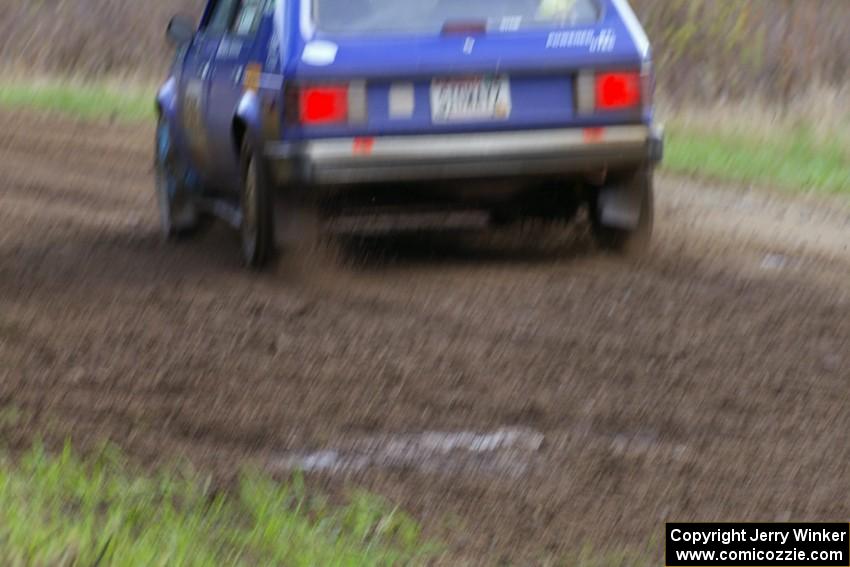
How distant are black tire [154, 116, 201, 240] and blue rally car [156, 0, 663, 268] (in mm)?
1840

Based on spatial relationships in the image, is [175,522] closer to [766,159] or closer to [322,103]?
[322,103]

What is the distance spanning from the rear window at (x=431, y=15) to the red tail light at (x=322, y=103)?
33cm

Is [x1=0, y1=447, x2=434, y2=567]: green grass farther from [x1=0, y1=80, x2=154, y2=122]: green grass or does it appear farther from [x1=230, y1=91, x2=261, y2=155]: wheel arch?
[x1=0, y1=80, x2=154, y2=122]: green grass

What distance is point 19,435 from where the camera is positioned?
5848 millimetres

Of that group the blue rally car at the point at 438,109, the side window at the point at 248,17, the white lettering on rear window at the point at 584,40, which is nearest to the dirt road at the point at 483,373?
the blue rally car at the point at 438,109

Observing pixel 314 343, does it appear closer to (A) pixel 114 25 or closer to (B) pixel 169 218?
(B) pixel 169 218

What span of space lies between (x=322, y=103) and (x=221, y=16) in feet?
5.98

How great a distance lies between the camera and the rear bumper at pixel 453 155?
8320 mm

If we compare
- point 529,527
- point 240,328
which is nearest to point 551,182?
point 240,328

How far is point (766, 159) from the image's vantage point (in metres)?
14.4

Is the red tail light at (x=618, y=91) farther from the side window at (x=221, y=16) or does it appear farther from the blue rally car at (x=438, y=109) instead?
the side window at (x=221, y=16)

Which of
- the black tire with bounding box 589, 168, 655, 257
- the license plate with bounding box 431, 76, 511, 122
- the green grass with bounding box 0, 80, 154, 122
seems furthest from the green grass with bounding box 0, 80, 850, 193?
the green grass with bounding box 0, 80, 154, 122

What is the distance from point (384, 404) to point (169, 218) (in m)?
4.87

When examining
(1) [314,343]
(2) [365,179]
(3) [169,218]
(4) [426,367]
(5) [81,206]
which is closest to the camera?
(4) [426,367]
